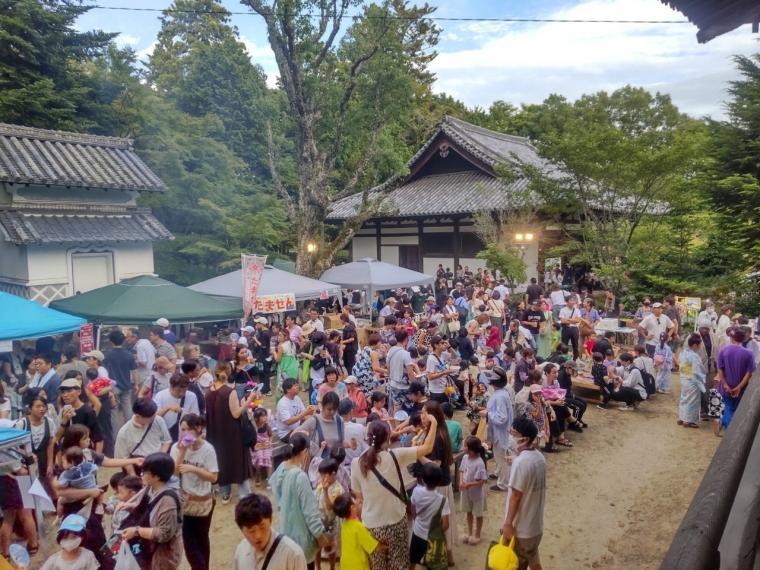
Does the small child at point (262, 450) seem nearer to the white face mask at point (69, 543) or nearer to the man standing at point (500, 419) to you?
the man standing at point (500, 419)

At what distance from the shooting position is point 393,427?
6.09m

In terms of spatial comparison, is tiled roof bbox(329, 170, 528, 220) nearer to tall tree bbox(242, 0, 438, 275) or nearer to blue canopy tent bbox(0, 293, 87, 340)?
tall tree bbox(242, 0, 438, 275)

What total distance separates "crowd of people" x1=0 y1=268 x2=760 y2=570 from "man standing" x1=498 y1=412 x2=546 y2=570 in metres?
0.01

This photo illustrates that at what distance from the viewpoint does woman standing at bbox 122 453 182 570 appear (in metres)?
3.42

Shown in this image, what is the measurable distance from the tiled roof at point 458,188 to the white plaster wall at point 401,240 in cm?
138

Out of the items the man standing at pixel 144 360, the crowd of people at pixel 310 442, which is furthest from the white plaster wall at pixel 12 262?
the man standing at pixel 144 360

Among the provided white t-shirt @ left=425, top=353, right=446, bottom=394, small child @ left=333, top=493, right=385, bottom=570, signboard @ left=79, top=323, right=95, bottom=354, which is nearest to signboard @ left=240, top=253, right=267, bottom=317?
signboard @ left=79, top=323, right=95, bottom=354

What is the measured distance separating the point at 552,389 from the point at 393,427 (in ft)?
9.25

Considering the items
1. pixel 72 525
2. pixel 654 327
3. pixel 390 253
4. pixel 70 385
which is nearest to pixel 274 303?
pixel 70 385

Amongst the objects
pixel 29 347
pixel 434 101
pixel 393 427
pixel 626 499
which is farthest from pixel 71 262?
pixel 434 101

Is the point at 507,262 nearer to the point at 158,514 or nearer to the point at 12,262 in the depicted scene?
the point at 12,262

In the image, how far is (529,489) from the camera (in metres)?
4.04

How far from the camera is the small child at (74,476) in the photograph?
4.04 metres

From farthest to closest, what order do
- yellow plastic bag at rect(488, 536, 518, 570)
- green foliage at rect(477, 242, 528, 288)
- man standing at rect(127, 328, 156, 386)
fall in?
green foliage at rect(477, 242, 528, 288) < man standing at rect(127, 328, 156, 386) < yellow plastic bag at rect(488, 536, 518, 570)
